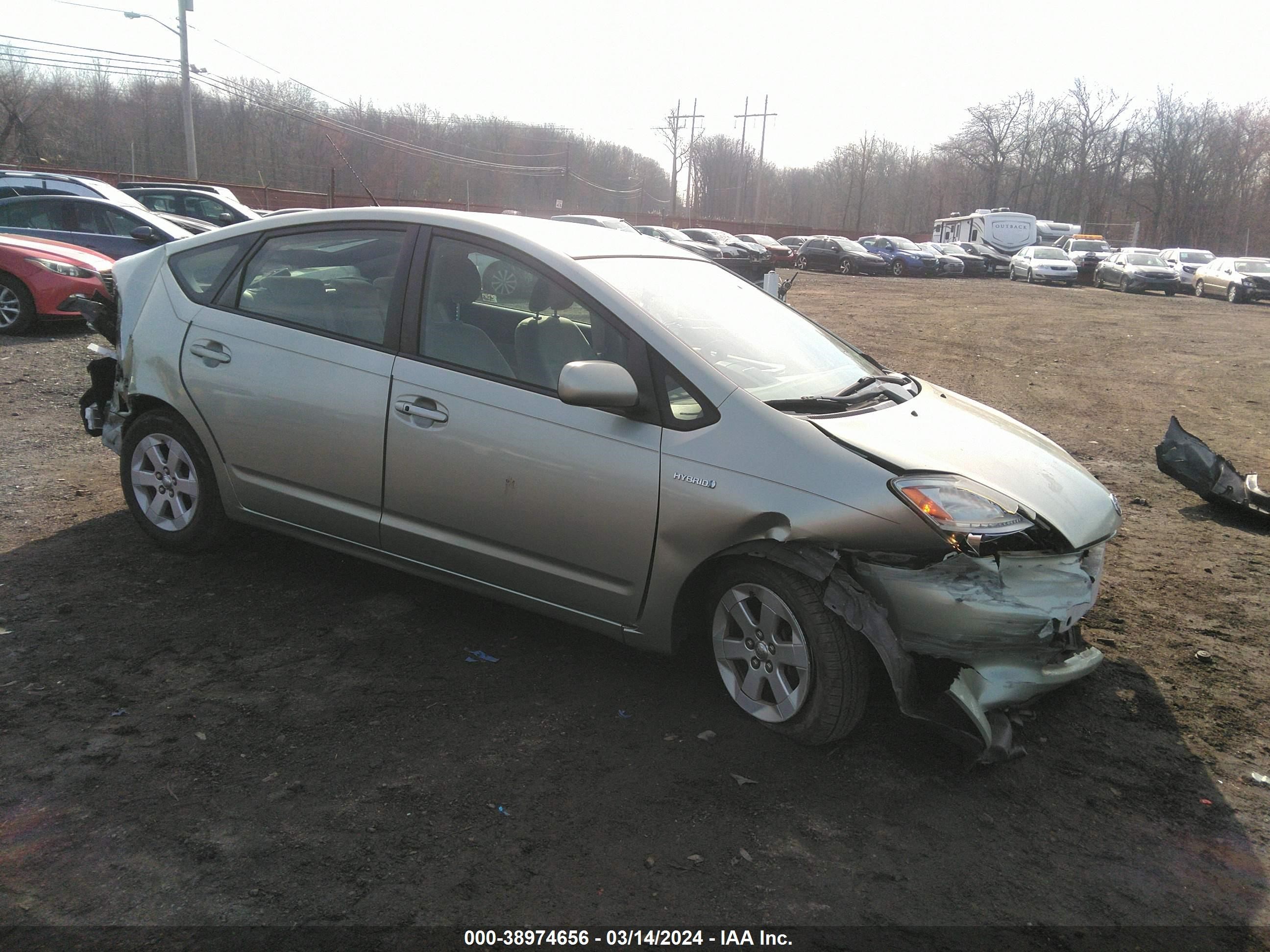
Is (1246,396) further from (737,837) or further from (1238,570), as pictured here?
(737,837)

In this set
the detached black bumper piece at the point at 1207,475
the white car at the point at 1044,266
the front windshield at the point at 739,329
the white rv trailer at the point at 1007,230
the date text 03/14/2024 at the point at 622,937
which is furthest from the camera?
the white rv trailer at the point at 1007,230

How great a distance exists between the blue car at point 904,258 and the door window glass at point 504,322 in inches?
1450

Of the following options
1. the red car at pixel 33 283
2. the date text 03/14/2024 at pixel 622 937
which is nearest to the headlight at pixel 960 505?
the date text 03/14/2024 at pixel 622 937

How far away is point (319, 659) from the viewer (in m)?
3.79

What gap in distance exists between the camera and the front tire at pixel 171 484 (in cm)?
451

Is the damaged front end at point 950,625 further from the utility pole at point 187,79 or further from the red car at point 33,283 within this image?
the utility pole at point 187,79

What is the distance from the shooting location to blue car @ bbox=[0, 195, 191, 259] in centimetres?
1205

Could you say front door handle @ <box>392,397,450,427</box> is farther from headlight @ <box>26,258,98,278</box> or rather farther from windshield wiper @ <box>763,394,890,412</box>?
headlight @ <box>26,258,98,278</box>

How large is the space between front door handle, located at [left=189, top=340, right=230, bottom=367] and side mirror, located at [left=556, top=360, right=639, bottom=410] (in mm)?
1895

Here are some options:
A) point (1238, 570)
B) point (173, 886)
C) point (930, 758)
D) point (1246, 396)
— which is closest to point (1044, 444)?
point (930, 758)

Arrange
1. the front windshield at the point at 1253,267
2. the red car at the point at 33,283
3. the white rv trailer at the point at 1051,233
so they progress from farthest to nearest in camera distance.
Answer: the white rv trailer at the point at 1051,233 → the front windshield at the point at 1253,267 → the red car at the point at 33,283

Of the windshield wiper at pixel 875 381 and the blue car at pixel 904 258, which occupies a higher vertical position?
the blue car at pixel 904 258

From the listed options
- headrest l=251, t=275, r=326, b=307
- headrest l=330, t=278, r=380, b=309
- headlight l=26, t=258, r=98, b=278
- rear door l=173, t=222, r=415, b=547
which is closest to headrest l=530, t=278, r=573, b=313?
rear door l=173, t=222, r=415, b=547

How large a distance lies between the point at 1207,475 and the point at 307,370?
228 inches
